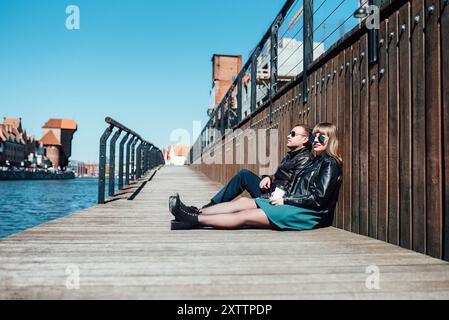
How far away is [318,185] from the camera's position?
3.42 meters

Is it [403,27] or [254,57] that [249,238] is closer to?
[403,27]

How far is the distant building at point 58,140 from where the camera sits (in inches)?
5119

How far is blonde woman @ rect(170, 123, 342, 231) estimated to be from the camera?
11.2 ft

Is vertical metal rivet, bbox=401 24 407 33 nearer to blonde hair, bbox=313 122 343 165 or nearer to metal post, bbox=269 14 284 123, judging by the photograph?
blonde hair, bbox=313 122 343 165

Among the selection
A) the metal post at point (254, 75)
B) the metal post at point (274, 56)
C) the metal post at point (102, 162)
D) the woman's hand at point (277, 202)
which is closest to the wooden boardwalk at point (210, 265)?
the woman's hand at point (277, 202)

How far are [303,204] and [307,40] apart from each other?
206 cm

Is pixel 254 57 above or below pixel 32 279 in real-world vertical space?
above

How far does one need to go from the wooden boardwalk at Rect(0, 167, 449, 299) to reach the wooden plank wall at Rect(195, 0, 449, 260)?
19cm

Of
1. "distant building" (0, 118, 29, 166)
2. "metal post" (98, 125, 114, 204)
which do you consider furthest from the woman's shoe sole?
"distant building" (0, 118, 29, 166)

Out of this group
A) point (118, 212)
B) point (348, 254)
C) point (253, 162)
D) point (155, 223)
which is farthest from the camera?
point (253, 162)

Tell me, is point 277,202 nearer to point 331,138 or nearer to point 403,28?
point 331,138
